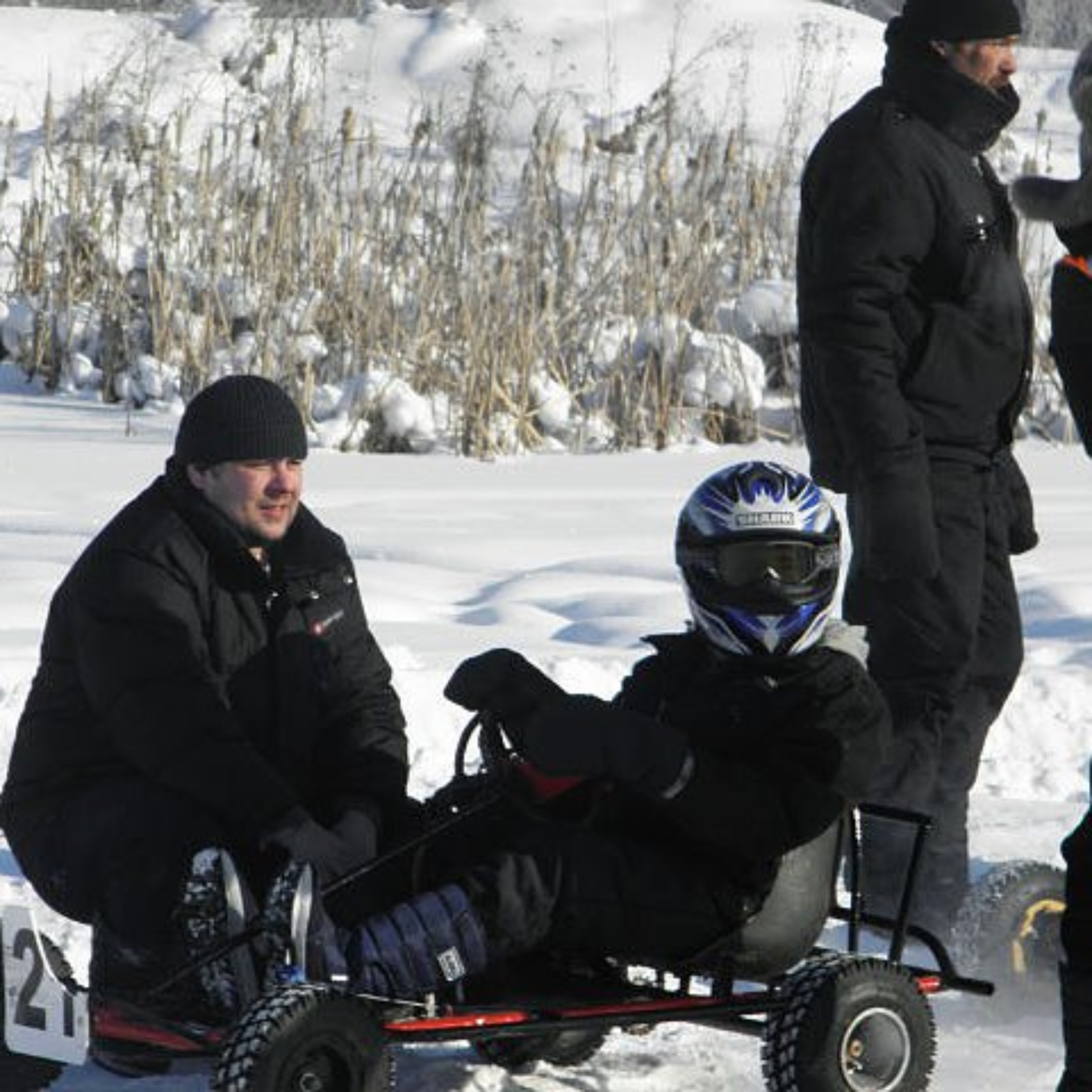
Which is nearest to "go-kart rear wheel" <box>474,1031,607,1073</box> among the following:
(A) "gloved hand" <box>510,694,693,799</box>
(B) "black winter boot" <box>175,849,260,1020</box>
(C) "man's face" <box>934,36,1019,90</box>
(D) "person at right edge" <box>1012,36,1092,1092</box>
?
(B) "black winter boot" <box>175,849,260,1020</box>

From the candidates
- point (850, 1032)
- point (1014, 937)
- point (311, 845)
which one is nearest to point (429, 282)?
point (1014, 937)

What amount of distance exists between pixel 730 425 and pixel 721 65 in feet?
41.4

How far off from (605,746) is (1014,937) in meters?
1.48

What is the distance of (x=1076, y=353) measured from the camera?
3.78 metres

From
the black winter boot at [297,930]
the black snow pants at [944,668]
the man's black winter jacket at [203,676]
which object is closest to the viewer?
the black winter boot at [297,930]

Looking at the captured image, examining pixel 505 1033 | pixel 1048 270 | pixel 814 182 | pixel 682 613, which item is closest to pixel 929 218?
pixel 814 182

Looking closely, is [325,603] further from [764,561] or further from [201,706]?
[764,561]

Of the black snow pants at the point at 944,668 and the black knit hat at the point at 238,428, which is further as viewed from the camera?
the black snow pants at the point at 944,668

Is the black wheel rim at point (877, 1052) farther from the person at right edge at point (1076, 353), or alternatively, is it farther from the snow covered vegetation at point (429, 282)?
the snow covered vegetation at point (429, 282)

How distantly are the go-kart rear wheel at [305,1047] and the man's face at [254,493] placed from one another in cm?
105

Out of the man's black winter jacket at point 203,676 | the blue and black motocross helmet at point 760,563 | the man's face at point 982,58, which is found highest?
the man's face at point 982,58

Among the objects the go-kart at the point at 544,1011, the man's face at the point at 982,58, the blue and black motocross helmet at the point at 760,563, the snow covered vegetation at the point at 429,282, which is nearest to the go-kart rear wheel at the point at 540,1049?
the go-kart at the point at 544,1011

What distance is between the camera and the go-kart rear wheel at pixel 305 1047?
3.79m

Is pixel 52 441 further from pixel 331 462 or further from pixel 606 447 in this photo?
pixel 606 447
